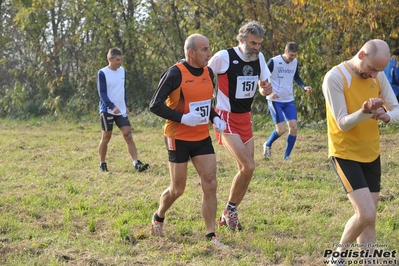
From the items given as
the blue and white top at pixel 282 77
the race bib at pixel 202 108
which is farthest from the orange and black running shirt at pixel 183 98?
the blue and white top at pixel 282 77

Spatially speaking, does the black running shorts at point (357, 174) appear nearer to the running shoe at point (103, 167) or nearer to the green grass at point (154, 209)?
the green grass at point (154, 209)

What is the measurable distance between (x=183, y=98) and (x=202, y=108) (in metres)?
0.20

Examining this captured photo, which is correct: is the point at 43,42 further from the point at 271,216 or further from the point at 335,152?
the point at 335,152

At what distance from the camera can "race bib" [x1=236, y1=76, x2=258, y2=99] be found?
250 inches

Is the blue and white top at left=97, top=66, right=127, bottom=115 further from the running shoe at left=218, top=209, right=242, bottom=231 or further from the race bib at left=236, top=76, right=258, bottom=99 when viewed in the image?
the running shoe at left=218, top=209, right=242, bottom=231

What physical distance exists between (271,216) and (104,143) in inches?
159

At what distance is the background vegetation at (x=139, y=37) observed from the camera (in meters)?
14.7

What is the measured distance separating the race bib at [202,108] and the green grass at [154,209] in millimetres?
1168

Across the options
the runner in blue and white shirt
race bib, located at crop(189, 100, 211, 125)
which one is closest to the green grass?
the runner in blue and white shirt

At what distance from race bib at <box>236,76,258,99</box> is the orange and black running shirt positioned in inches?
22.3

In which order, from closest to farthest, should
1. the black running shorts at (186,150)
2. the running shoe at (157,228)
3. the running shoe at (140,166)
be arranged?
the black running shorts at (186,150)
the running shoe at (157,228)
the running shoe at (140,166)

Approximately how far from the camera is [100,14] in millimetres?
19688

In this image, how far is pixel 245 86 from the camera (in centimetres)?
637

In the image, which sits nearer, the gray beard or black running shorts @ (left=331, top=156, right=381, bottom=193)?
black running shorts @ (left=331, top=156, right=381, bottom=193)
